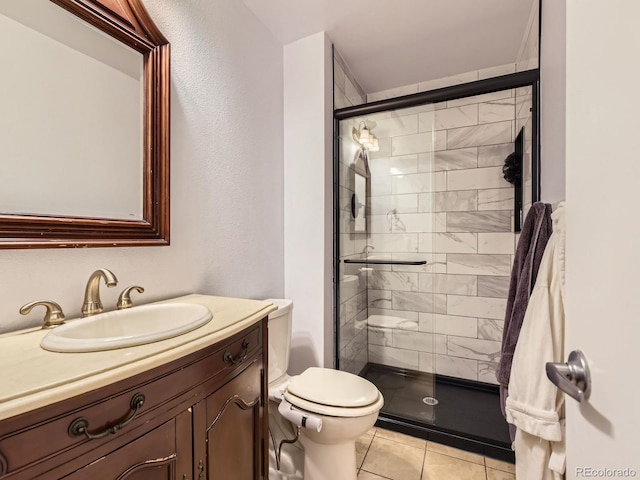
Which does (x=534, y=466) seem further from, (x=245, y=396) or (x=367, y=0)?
(x=367, y=0)

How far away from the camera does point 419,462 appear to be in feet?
5.25

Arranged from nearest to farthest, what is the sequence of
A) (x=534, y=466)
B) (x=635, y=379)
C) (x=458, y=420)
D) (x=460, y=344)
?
(x=635, y=379) → (x=534, y=466) → (x=458, y=420) → (x=460, y=344)

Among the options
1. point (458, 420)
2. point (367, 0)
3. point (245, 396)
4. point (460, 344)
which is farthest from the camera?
point (460, 344)

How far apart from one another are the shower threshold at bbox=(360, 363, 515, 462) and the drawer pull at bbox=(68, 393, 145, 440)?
1.70 metres

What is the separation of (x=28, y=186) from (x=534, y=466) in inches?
75.7

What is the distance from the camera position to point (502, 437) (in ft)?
5.61

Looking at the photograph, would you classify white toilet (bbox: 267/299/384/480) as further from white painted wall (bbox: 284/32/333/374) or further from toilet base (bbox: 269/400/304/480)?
white painted wall (bbox: 284/32/333/374)

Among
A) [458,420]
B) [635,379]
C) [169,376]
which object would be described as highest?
[635,379]

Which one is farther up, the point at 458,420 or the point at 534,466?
the point at 534,466

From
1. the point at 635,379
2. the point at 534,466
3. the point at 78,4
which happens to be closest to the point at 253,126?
the point at 78,4

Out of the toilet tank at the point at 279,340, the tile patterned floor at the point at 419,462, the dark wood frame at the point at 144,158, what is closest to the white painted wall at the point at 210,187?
the dark wood frame at the point at 144,158

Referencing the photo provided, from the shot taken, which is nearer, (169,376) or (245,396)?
(169,376)

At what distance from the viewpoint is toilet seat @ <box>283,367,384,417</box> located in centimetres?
124

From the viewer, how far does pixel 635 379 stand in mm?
352
